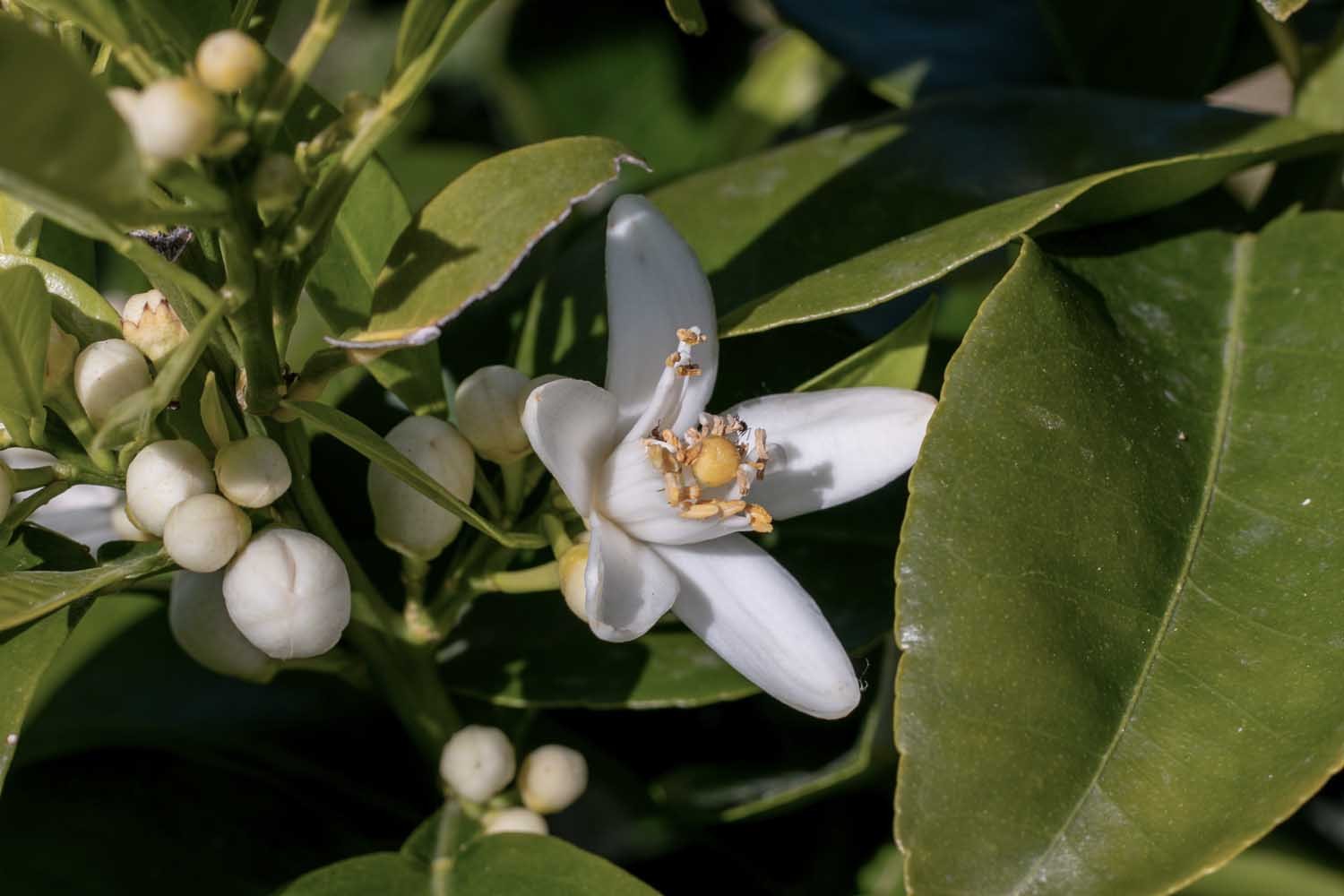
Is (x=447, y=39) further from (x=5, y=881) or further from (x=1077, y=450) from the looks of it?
(x=5, y=881)

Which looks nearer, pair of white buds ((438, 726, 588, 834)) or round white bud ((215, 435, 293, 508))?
round white bud ((215, 435, 293, 508))

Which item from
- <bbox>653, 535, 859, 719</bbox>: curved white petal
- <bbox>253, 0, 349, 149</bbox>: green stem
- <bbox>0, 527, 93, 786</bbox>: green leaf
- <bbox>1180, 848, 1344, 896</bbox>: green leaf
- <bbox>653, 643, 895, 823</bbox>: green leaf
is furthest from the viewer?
<bbox>1180, 848, 1344, 896</bbox>: green leaf

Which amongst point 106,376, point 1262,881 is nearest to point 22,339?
point 106,376

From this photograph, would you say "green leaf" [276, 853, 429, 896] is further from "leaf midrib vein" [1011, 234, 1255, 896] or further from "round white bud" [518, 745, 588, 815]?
"leaf midrib vein" [1011, 234, 1255, 896]

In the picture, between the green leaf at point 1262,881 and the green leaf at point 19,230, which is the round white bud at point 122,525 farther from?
the green leaf at point 1262,881

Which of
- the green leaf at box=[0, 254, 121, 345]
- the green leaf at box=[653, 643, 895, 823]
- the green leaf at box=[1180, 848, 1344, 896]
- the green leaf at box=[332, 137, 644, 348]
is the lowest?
the green leaf at box=[1180, 848, 1344, 896]

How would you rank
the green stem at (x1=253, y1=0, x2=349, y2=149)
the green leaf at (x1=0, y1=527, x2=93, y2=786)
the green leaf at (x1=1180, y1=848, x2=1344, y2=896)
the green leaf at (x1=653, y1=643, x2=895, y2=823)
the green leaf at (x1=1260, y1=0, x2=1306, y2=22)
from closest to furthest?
the green stem at (x1=253, y1=0, x2=349, y2=149), the green leaf at (x1=0, y1=527, x2=93, y2=786), the green leaf at (x1=1260, y1=0, x2=1306, y2=22), the green leaf at (x1=653, y1=643, x2=895, y2=823), the green leaf at (x1=1180, y1=848, x2=1344, y2=896)

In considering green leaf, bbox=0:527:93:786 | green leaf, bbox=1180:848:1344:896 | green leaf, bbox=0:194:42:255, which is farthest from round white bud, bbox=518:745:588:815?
green leaf, bbox=1180:848:1344:896
